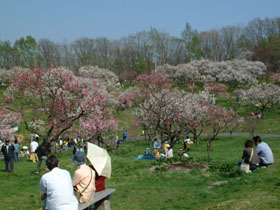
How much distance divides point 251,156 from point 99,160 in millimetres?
5789

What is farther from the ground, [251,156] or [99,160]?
[99,160]

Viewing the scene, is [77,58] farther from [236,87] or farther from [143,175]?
[143,175]

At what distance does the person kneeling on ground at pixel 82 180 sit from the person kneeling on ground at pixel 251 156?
6.10m

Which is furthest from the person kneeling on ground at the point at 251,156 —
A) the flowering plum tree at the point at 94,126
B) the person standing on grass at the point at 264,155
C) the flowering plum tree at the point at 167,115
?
the flowering plum tree at the point at 94,126

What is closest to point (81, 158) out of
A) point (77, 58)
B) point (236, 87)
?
point (236, 87)

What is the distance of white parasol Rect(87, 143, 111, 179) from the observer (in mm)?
6896

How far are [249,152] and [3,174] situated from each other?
1004 cm

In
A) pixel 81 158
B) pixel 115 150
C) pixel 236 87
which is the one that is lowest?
pixel 115 150

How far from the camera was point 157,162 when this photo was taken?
575 inches

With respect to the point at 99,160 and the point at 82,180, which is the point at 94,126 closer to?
the point at 99,160

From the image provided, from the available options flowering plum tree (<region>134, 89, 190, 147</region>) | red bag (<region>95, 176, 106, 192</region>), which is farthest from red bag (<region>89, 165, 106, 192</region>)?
flowering plum tree (<region>134, 89, 190, 147</region>)

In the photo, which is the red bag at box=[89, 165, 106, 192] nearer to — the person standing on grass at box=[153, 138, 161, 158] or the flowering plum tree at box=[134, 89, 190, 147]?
the person standing on grass at box=[153, 138, 161, 158]

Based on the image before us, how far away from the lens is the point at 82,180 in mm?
6242

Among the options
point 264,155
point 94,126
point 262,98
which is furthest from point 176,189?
point 262,98
